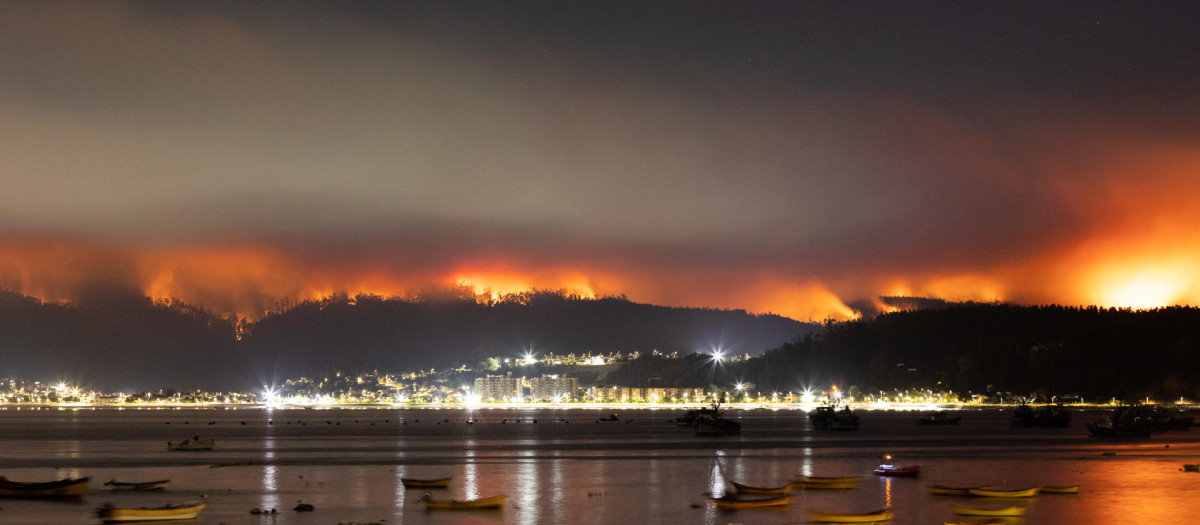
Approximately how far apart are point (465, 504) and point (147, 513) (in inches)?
450

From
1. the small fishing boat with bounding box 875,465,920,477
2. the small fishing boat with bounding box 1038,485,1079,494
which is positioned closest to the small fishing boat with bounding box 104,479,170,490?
the small fishing boat with bounding box 875,465,920,477

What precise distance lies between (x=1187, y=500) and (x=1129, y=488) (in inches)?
229

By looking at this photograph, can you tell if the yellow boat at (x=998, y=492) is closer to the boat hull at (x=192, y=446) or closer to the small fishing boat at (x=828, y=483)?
the small fishing boat at (x=828, y=483)

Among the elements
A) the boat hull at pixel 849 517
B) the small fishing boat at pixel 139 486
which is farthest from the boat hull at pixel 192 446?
the boat hull at pixel 849 517

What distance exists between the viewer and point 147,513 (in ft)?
127

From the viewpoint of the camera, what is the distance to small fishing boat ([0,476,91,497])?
46375 mm

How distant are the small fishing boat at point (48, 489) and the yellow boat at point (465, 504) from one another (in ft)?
51.9

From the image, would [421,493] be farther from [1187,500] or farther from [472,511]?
[1187,500]

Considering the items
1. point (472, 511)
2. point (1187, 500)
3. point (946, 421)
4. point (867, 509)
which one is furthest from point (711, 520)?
point (946, 421)

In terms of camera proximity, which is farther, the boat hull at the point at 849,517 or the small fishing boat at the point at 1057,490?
the small fishing boat at the point at 1057,490

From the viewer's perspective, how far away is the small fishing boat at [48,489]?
4638 cm

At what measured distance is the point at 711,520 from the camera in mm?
38969

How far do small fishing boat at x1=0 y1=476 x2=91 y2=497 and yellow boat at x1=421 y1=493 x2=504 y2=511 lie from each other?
51.9ft

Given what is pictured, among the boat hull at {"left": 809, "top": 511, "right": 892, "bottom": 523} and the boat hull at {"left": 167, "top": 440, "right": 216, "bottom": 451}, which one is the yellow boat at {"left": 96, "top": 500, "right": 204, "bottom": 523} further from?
the boat hull at {"left": 167, "top": 440, "right": 216, "bottom": 451}
